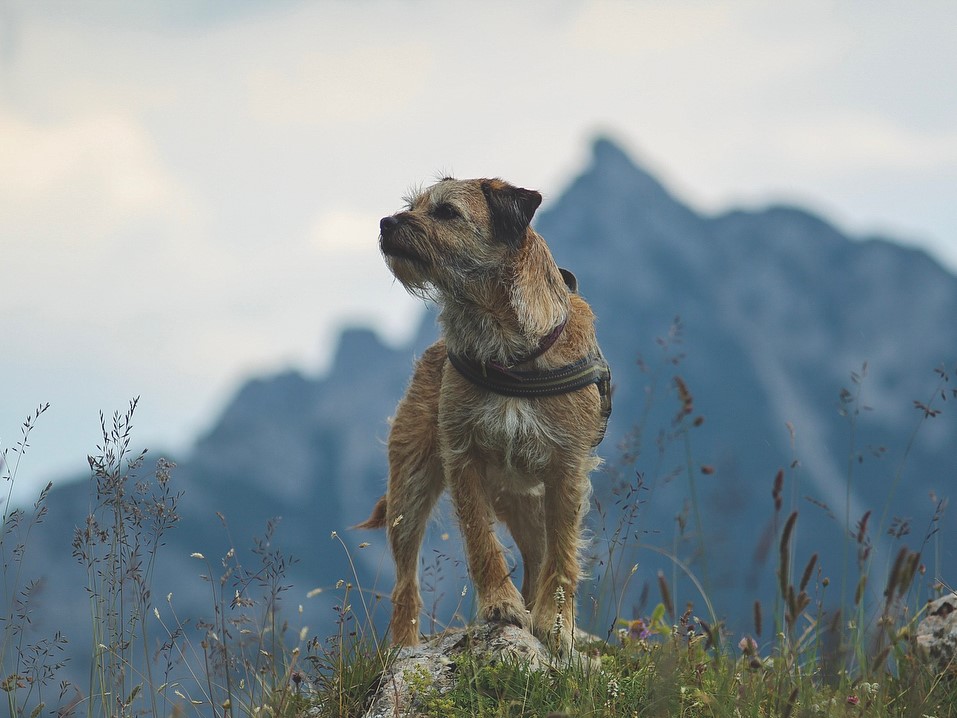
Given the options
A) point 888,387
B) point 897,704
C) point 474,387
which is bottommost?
point 888,387

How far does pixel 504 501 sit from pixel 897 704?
2141 millimetres

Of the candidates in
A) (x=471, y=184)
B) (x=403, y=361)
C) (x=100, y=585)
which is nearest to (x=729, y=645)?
(x=471, y=184)

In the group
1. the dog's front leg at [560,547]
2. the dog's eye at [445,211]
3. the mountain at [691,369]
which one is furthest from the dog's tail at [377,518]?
the mountain at [691,369]

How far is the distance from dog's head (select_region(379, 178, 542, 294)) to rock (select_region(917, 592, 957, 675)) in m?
2.67

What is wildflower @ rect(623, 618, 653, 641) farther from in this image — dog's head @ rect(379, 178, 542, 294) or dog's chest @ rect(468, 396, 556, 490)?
dog's head @ rect(379, 178, 542, 294)

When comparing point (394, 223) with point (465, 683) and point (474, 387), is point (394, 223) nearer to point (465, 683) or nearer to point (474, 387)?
point (474, 387)

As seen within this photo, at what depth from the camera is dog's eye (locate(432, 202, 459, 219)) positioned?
14.4 ft

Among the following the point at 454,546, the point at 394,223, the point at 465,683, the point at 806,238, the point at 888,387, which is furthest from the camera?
A: the point at 806,238

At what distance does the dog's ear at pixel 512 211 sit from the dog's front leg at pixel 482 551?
1.10m

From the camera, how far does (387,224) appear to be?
14.1 ft

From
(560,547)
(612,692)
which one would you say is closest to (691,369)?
(560,547)

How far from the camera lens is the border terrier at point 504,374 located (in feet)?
14.1

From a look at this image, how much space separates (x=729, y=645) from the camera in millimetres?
4457

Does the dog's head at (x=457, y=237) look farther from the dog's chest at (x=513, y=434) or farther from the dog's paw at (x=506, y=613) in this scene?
the dog's paw at (x=506, y=613)
